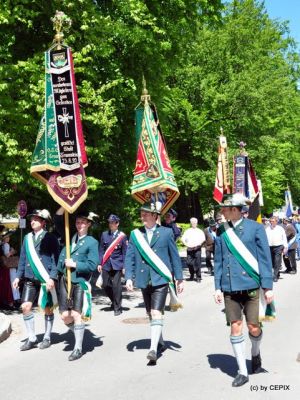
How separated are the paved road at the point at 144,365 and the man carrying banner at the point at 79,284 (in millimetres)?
426

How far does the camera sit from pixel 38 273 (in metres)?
7.54

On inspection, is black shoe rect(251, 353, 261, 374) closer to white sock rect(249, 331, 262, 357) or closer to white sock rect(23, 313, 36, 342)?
white sock rect(249, 331, 262, 357)

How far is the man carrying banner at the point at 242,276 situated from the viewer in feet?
18.7

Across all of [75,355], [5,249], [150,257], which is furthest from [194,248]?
[75,355]

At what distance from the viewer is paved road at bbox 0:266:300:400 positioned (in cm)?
550

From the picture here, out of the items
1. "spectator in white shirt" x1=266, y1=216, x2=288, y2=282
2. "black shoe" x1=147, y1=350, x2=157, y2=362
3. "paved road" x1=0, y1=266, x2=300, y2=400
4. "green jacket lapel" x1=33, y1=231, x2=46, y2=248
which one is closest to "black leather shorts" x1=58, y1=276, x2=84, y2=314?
"paved road" x1=0, y1=266, x2=300, y2=400

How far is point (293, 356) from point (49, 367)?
9.95ft

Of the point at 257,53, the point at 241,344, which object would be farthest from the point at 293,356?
the point at 257,53

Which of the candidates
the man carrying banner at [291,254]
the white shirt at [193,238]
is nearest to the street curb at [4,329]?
the white shirt at [193,238]

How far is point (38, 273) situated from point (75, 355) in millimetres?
1280

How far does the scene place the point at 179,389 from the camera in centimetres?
556

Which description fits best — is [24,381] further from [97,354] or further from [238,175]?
[238,175]

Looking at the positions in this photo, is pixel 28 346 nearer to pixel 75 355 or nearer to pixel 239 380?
pixel 75 355

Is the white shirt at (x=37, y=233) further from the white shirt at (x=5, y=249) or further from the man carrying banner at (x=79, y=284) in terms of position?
the white shirt at (x=5, y=249)
